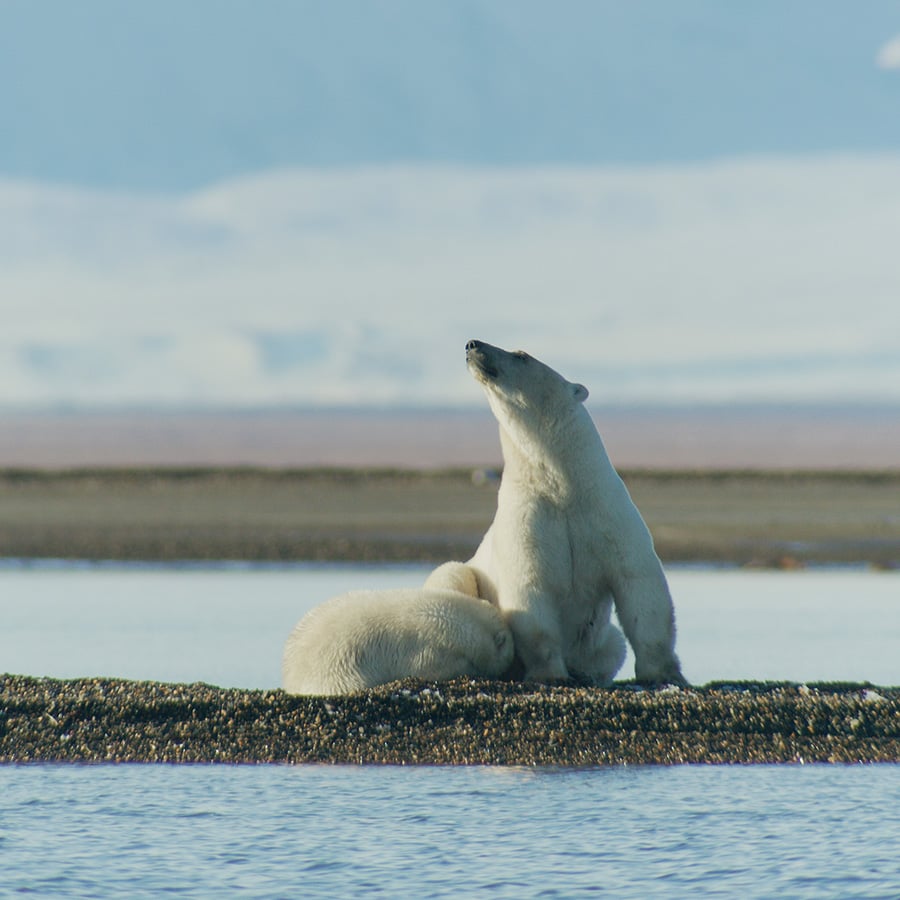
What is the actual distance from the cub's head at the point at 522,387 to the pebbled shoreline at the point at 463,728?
1.53 meters

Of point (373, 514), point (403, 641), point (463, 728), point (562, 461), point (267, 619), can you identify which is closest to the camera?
point (463, 728)

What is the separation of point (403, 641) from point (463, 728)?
774 mm


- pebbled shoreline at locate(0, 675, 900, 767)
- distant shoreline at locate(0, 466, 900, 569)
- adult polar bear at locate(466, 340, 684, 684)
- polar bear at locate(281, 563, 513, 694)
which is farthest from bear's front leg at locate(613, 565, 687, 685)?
distant shoreline at locate(0, 466, 900, 569)

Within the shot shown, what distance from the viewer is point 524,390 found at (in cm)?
938

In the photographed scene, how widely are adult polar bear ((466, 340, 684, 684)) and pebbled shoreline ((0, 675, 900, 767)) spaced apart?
36 centimetres

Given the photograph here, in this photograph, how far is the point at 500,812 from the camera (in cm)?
723

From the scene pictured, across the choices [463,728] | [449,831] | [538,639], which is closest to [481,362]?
[538,639]

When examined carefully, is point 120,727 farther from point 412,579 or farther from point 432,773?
point 412,579

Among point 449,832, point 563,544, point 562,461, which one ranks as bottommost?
point 449,832

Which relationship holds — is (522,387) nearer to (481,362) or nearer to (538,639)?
(481,362)

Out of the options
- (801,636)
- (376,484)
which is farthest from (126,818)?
(376,484)

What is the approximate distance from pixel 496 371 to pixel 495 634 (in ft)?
4.89

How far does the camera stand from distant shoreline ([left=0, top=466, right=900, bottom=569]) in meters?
25.5

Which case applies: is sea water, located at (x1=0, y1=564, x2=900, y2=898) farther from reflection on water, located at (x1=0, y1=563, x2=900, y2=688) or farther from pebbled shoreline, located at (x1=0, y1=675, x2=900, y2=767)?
reflection on water, located at (x1=0, y1=563, x2=900, y2=688)
